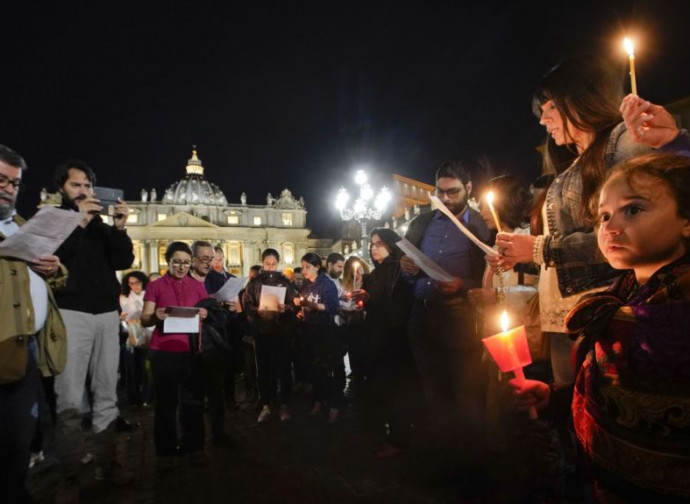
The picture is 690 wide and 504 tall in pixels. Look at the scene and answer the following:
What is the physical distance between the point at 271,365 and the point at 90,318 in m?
2.85

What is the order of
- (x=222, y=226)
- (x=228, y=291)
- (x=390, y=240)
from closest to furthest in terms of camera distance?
(x=390, y=240) → (x=228, y=291) → (x=222, y=226)

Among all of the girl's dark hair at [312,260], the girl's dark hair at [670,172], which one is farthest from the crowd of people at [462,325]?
the girl's dark hair at [312,260]

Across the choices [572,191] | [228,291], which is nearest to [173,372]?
[228,291]

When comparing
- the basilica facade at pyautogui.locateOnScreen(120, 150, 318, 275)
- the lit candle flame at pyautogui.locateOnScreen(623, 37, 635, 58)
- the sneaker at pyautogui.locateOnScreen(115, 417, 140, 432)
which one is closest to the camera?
the lit candle flame at pyautogui.locateOnScreen(623, 37, 635, 58)

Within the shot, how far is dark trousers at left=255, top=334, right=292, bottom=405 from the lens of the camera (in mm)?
5980

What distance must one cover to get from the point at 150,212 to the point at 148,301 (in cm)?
9045

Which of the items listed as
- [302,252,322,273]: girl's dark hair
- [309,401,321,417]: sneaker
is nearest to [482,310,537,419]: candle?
[309,401,321,417]: sneaker

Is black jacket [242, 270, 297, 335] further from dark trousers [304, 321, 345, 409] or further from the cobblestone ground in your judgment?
the cobblestone ground

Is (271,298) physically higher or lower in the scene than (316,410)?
higher

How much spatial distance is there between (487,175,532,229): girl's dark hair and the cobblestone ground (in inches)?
101

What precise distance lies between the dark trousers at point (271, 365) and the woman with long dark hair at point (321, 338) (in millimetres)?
413

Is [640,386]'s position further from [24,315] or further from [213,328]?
[213,328]

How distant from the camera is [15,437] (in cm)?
263

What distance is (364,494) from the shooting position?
3.28 m
